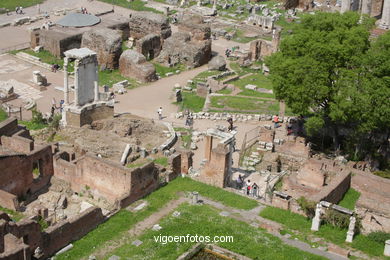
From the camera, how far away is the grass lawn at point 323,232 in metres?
30.5

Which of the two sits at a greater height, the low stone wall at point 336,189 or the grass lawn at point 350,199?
the low stone wall at point 336,189

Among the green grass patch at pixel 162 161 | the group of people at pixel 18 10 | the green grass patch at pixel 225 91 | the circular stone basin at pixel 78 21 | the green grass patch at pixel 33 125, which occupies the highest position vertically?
the circular stone basin at pixel 78 21

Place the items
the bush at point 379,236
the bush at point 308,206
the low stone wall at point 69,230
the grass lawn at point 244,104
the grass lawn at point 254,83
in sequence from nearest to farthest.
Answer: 1. the low stone wall at point 69,230
2. the bush at point 379,236
3. the bush at point 308,206
4. the grass lawn at point 244,104
5. the grass lawn at point 254,83

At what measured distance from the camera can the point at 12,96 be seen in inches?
2089

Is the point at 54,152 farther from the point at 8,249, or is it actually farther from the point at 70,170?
the point at 8,249

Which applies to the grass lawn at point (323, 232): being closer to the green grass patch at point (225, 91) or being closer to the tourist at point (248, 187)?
the tourist at point (248, 187)

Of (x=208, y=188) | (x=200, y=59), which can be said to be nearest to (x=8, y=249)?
(x=208, y=188)

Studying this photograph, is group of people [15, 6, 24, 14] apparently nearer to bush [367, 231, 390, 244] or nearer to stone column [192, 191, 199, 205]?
stone column [192, 191, 199, 205]

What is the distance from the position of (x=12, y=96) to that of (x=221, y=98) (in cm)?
1634

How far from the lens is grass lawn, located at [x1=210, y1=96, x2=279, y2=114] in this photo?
5103 cm

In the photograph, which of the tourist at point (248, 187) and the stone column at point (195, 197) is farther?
the tourist at point (248, 187)

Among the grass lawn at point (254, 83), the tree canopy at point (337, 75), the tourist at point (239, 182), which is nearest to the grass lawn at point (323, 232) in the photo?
the tourist at point (239, 182)

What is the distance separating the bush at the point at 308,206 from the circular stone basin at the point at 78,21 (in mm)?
40773

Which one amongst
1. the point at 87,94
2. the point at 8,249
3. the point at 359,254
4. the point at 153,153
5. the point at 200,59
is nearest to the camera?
the point at 8,249
